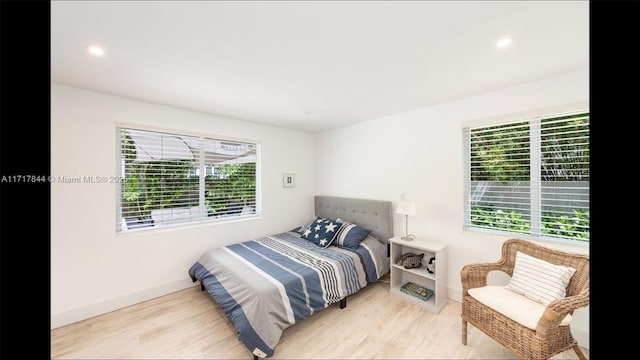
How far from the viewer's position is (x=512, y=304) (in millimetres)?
1863

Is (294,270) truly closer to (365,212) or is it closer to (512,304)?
(365,212)

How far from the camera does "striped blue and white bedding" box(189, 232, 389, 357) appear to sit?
6.44 ft

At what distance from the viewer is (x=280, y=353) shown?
79.2 inches

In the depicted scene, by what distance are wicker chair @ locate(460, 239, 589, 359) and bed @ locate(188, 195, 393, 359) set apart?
1.13 metres

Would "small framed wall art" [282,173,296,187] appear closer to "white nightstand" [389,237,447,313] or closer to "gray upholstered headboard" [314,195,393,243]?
"gray upholstered headboard" [314,195,393,243]

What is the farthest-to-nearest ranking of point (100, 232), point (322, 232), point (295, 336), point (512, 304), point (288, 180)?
point (288, 180), point (322, 232), point (100, 232), point (295, 336), point (512, 304)

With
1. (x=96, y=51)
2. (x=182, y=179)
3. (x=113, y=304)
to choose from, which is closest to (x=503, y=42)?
(x=96, y=51)

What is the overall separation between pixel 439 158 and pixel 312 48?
1.93 m

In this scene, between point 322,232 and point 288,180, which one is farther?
point 288,180

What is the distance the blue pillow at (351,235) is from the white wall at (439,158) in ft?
1.52

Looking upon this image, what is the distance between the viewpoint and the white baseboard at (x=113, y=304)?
2340 mm

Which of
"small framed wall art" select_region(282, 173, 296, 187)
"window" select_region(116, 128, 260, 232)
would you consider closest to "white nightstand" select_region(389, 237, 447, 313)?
"small framed wall art" select_region(282, 173, 296, 187)
